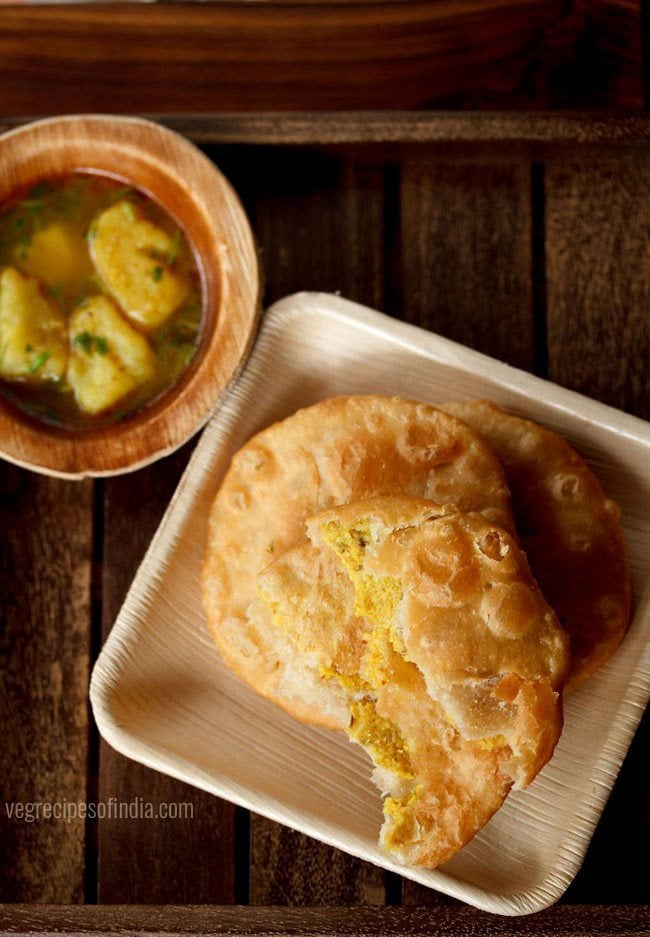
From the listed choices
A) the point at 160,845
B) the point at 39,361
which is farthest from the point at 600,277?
the point at 160,845

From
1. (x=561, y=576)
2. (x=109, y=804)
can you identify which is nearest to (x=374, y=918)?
(x=109, y=804)

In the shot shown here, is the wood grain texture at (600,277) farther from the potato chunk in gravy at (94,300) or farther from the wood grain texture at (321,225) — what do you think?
the potato chunk in gravy at (94,300)

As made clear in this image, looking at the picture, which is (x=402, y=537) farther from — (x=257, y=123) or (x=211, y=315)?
(x=257, y=123)

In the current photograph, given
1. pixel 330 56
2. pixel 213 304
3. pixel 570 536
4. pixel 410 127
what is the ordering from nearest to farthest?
1. pixel 570 536
2. pixel 213 304
3. pixel 410 127
4. pixel 330 56

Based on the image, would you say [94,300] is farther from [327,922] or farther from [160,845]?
[327,922]

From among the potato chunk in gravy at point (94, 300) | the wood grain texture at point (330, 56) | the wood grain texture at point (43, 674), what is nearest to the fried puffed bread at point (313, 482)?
the potato chunk in gravy at point (94, 300)
